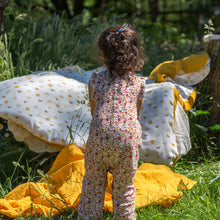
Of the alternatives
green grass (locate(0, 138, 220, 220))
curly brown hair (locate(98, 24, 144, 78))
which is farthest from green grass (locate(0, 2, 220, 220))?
curly brown hair (locate(98, 24, 144, 78))

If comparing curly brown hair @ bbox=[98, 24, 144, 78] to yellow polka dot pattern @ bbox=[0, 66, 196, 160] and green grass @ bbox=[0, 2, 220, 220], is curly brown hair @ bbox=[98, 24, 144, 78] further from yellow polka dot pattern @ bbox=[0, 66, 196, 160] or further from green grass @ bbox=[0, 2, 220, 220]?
yellow polka dot pattern @ bbox=[0, 66, 196, 160]

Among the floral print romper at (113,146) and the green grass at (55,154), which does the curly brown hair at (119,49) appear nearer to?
the floral print romper at (113,146)

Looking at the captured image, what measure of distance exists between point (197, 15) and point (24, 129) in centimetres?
698

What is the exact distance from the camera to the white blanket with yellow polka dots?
249 cm

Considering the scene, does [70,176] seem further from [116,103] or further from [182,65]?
[182,65]

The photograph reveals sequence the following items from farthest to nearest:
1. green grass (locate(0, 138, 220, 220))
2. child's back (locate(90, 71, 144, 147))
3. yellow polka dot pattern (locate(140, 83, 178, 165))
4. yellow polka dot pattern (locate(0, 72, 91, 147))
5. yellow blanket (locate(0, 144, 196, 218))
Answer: yellow polka dot pattern (locate(140, 83, 178, 165)), yellow polka dot pattern (locate(0, 72, 91, 147)), yellow blanket (locate(0, 144, 196, 218)), green grass (locate(0, 138, 220, 220)), child's back (locate(90, 71, 144, 147))

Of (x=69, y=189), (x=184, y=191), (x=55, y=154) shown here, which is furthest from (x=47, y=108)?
(x=184, y=191)

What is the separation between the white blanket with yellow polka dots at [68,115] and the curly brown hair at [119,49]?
726mm

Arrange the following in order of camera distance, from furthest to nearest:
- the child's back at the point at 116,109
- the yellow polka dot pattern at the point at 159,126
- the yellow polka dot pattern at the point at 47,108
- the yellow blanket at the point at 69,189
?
the yellow polka dot pattern at the point at 159,126, the yellow polka dot pattern at the point at 47,108, the yellow blanket at the point at 69,189, the child's back at the point at 116,109

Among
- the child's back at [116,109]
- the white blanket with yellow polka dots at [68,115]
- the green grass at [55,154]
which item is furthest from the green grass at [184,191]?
the child's back at [116,109]

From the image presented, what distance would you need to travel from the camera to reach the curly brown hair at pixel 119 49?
68.5 inches

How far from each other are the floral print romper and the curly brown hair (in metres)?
0.05

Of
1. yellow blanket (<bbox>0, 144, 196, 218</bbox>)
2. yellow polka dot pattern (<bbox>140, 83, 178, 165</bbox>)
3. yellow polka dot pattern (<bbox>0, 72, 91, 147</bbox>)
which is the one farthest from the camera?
yellow polka dot pattern (<bbox>140, 83, 178, 165</bbox>)

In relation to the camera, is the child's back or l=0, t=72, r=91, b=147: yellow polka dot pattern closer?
the child's back
